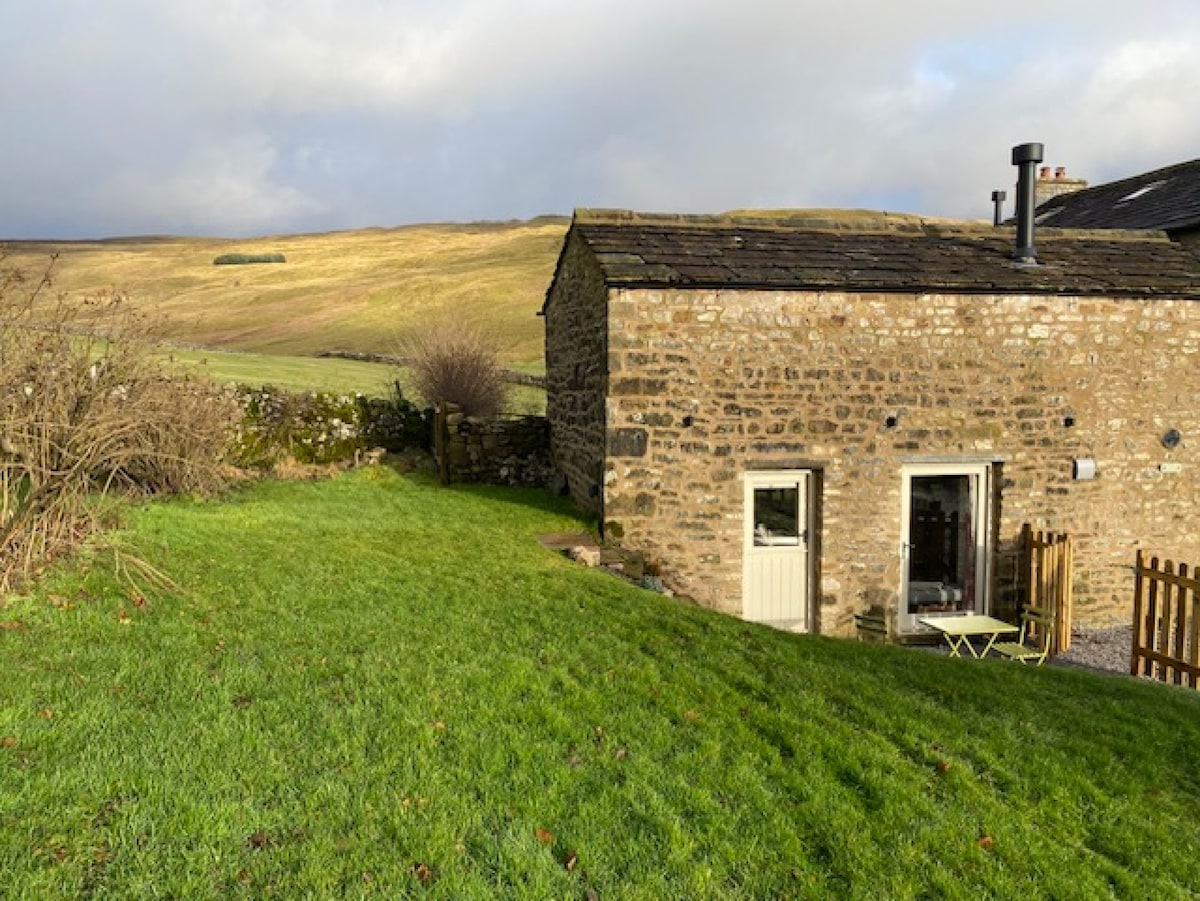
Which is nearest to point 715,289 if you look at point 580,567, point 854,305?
point 854,305

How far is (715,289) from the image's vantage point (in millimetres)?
10516

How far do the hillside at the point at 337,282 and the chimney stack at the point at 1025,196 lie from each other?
99.4 feet

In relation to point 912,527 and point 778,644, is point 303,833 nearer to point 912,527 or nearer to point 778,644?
point 778,644

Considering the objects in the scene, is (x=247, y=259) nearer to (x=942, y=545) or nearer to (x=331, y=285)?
(x=331, y=285)

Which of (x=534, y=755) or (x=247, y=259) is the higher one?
(x=247, y=259)

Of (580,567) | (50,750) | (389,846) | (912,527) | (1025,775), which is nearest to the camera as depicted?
(389,846)

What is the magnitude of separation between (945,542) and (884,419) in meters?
2.70

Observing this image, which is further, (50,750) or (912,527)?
(912,527)

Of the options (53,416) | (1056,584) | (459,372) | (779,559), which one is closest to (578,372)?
(779,559)

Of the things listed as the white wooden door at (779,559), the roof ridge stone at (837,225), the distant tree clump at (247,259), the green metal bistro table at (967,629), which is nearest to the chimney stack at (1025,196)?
the roof ridge stone at (837,225)

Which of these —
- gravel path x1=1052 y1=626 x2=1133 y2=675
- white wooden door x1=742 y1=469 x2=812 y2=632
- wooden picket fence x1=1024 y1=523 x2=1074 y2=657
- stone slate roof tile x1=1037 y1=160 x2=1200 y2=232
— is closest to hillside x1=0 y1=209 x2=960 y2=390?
stone slate roof tile x1=1037 y1=160 x2=1200 y2=232

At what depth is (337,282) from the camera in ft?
242

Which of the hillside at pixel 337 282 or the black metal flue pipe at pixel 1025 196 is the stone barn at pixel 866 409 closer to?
the black metal flue pipe at pixel 1025 196

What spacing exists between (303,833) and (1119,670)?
983 cm
